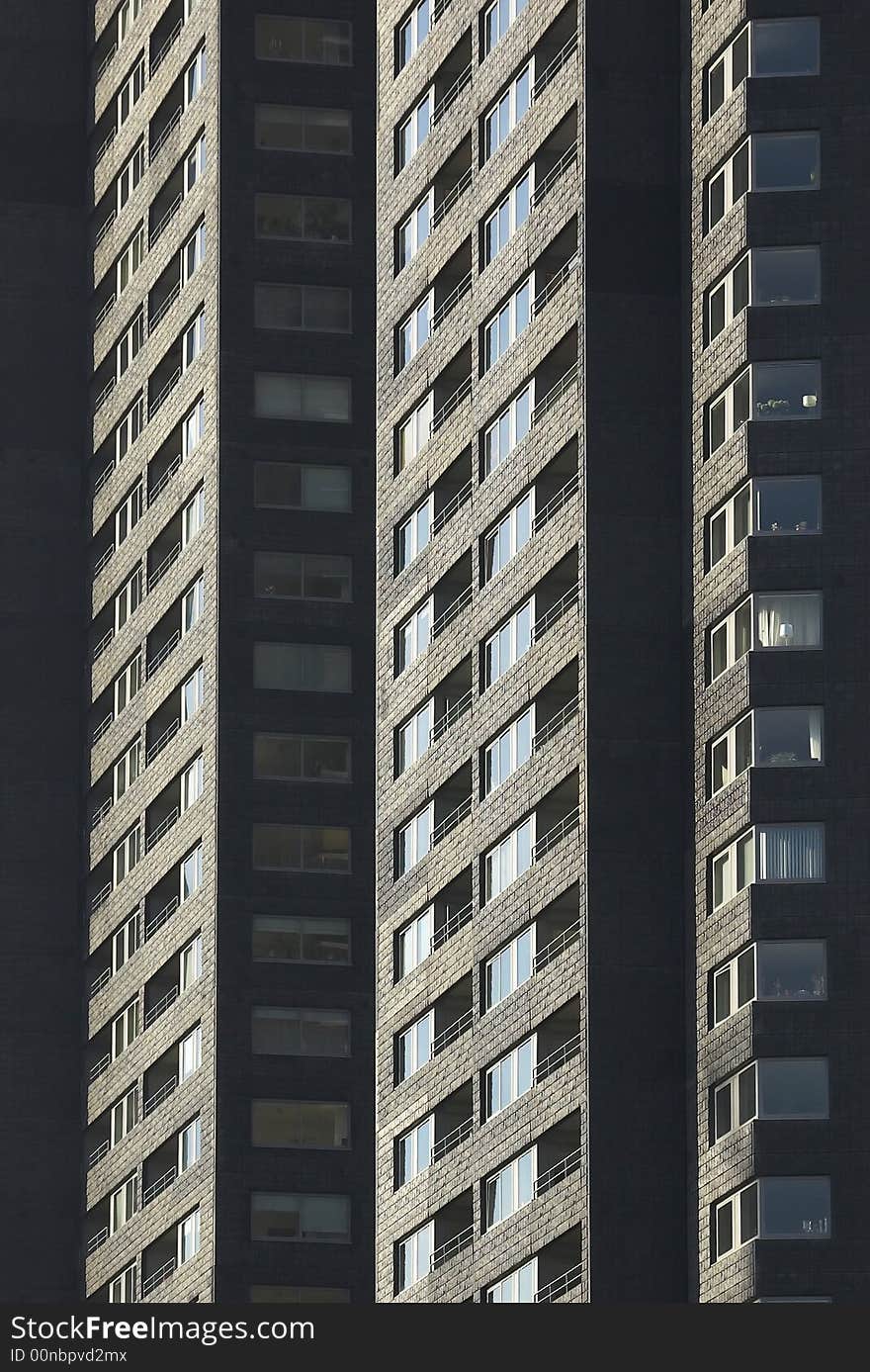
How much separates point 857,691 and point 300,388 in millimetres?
43620

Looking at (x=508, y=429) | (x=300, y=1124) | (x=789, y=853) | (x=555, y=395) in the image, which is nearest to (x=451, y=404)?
(x=508, y=429)

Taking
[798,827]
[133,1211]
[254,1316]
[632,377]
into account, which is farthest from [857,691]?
[133,1211]

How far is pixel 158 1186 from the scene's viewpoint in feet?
430

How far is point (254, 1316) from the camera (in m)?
54.6

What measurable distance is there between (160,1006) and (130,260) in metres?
33.0

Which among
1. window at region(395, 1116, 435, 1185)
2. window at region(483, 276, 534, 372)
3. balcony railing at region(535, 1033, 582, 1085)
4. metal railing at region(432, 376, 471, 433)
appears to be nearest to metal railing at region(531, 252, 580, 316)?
window at region(483, 276, 534, 372)

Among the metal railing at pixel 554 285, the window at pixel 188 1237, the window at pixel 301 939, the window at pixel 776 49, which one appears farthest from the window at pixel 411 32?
the window at pixel 188 1237

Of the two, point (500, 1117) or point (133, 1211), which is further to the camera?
point (133, 1211)

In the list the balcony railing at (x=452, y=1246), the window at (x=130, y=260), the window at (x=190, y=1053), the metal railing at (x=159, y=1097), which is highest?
the window at (x=130, y=260)

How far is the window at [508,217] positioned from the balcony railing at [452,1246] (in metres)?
30.2

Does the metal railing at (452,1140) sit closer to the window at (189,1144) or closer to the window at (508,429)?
the window at (189,1144)

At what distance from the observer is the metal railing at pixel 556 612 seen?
101625 millimetres

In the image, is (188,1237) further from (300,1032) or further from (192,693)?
(192,693)

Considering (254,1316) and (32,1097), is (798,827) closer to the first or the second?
(254,1316)
